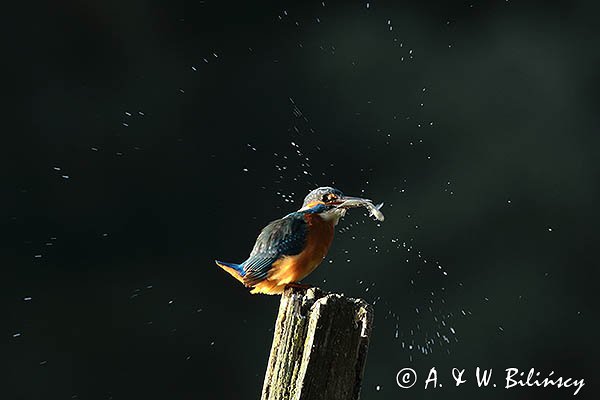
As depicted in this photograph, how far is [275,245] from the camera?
6.86ft

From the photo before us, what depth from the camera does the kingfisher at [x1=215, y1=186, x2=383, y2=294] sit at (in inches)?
81.8

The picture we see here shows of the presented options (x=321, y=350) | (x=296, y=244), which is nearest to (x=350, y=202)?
(x=296, y=244)


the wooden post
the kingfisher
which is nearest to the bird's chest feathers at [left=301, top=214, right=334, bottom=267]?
the kingfisher

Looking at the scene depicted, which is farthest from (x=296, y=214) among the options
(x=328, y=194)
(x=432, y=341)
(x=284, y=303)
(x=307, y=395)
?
(x=432, y=341)

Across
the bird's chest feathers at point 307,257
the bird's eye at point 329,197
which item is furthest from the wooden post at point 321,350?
the bird's eye at point 329,197

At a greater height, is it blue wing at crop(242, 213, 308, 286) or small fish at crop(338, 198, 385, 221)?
small fish at crop(338, 198, 385, 221)

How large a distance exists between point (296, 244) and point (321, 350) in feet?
2.21

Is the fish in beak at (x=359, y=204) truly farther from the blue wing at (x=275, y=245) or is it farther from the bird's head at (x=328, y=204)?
the blue wing at (x=275, y=245)

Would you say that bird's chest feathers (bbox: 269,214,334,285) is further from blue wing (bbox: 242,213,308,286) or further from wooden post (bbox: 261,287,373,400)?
wooden post (bbox: 261,287,373,400)

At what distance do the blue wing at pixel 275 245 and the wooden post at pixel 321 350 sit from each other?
1.92ft

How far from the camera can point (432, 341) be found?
4.40 meters

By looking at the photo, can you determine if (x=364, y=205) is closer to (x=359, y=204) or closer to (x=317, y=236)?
(x=359, y=204)

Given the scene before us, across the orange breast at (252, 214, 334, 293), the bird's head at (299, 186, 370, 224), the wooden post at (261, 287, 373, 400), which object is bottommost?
the wooden post at (261, 287, 373, 400)

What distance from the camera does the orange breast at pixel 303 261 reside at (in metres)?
2.08
